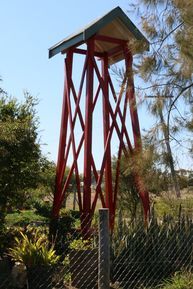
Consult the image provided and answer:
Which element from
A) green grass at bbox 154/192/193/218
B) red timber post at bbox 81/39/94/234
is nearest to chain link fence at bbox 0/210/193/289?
green grass at bbox 154/192/193/218

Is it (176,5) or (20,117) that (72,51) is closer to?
(20,117)

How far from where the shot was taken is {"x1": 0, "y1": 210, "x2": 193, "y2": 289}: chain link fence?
19.1ft

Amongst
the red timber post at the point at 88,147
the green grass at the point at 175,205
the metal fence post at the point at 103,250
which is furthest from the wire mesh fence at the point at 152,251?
the red timber post at the point at 88,147

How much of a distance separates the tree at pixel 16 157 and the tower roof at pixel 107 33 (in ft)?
6.81

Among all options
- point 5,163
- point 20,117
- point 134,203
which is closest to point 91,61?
point 20,117

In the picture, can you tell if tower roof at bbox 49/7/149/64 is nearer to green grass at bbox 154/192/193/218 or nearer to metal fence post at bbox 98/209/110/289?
green grass at bbox 154/192/193/218

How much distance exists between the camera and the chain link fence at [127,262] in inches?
229

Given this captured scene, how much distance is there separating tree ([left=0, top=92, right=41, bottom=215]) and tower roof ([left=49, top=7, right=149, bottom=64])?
2075 mm

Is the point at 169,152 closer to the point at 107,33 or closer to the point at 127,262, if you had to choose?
the point at 127,262

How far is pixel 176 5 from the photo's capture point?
5.98m

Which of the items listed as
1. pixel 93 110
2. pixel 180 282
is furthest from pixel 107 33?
pixel 180 282

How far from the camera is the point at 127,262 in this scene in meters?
6.27

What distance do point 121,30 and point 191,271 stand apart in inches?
246

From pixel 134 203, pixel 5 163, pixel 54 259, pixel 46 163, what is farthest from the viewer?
pixel 134 203
